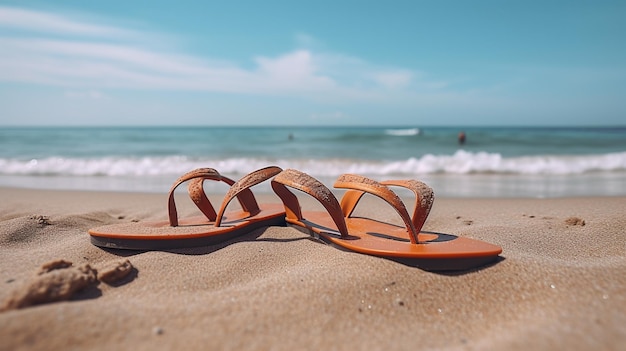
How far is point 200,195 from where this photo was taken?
3020 mm

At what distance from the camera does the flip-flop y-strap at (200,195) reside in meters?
2.87

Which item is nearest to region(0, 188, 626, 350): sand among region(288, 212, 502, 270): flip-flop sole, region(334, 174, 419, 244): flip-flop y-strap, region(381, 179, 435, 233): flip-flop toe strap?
region(288, 212, 502, 270): flip-flop sole

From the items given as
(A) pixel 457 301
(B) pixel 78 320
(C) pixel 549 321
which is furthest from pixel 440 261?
(B) pixel 78 320

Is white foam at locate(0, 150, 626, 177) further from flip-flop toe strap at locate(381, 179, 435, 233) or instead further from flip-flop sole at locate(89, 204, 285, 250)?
flip-flop toe strap at locate(381, 179, 435, 233)

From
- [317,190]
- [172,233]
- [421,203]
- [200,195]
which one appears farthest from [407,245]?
[200,195]

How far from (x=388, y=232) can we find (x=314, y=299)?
1.02 meters

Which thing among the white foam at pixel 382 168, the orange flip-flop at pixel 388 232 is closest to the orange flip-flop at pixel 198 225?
the orange flip-flop at pixel 388 232

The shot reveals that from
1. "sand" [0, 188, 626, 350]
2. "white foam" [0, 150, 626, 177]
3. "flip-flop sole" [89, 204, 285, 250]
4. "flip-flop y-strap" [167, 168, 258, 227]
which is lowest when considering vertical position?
"white foam" [0, 150, 626, 177]

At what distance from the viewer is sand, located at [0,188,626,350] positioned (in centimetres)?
147

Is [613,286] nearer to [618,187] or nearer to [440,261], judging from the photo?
[440,261]

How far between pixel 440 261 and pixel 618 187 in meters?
5.67

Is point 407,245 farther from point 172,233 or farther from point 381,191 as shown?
point 172,233

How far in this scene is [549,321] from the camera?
5.20 feet

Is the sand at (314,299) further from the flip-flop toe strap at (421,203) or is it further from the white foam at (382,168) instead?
the white foam at (382,168)
